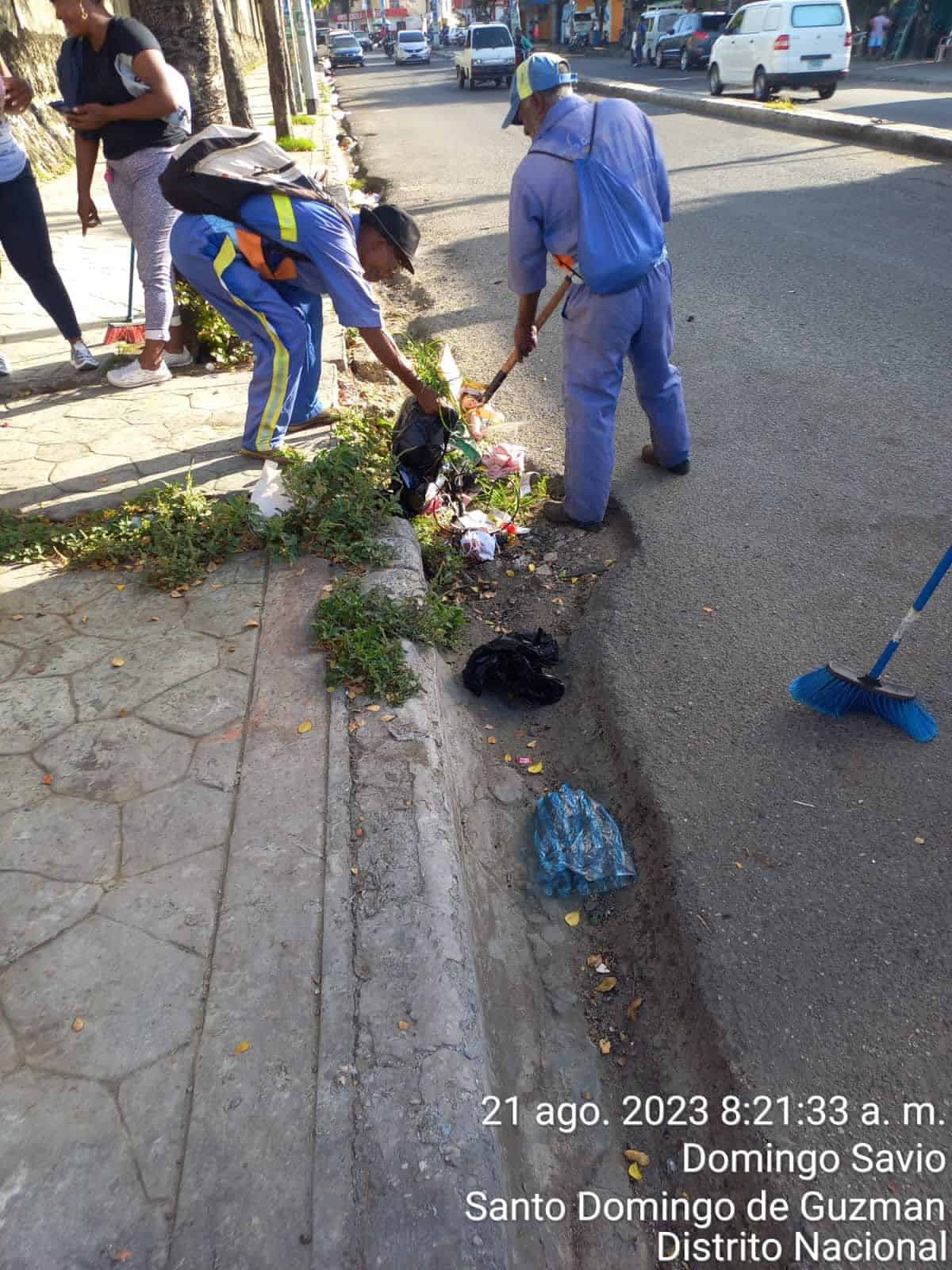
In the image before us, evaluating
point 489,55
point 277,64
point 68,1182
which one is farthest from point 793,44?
point 68,1182

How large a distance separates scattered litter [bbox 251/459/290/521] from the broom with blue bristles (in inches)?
84.9

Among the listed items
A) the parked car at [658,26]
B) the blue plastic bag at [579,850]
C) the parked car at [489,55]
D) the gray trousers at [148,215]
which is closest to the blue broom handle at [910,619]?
the blue plastic bag at [579,850]

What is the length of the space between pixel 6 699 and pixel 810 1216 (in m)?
2.59

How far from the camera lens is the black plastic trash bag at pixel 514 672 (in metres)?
3.09

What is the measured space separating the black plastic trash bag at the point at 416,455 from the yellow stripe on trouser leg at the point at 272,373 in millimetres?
642

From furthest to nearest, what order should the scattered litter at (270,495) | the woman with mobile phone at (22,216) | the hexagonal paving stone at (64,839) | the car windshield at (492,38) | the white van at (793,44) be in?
1. the car windshield at (492,38)
2. the white van at (793,44)
3. the woman with mobile phone at (22,216)
4. the scattered litter at (270,495)
5. the hexagonal paving stone at (64,839)

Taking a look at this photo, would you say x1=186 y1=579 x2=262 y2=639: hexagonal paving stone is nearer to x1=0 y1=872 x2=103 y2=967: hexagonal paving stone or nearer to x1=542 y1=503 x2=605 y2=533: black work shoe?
x1=0 y1=872 x2=103 y2=967: hexagonal paving stone

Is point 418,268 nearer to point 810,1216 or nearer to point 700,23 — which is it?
point 810,1216

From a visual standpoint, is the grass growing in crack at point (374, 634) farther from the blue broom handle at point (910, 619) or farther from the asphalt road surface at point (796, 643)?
the blue broom handle at point (910, 619)

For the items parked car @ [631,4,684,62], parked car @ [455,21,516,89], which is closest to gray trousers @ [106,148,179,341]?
parked car @ [455,21,516,89]

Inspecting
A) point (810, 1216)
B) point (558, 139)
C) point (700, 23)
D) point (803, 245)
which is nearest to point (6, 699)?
point (810, 1216)

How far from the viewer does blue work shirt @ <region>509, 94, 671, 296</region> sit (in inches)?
133

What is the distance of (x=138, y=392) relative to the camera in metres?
5.15

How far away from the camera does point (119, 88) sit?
14.7 ft
